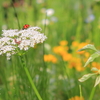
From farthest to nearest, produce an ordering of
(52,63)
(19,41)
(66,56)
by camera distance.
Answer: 1. (52,63)
2. (66,56)
3. (19,41)

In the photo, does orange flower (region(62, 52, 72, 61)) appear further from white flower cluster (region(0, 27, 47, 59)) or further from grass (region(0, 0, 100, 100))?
white flower cluster (region(0, 27, 47, 59))

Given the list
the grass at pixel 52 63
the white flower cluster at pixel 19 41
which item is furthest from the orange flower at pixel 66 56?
the white flower cluster at pixel 19 41

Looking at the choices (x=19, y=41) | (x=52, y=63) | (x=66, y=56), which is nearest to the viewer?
(x=19, y=41)

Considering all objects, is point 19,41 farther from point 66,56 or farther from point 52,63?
point 52,63

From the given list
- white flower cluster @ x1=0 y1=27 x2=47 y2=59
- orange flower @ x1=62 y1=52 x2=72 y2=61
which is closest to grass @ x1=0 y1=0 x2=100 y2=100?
orange flower @ x1=62 y1=52 x2=72 y2=61

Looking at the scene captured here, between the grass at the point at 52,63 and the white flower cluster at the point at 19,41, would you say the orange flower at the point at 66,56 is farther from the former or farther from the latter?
the white flower cluster at the point at 19,41

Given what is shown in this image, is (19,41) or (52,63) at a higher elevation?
(19,41)

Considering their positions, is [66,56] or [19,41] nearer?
[19,41]

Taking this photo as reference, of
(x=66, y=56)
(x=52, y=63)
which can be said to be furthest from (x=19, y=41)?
(x=52, y=63)
